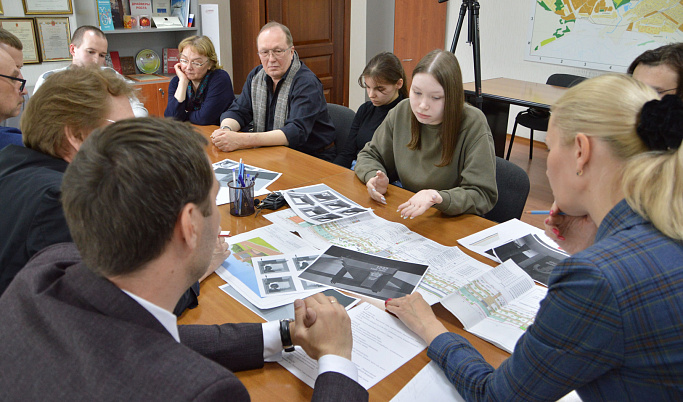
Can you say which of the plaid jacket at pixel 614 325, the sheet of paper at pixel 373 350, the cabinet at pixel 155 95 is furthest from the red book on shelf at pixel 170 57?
the plaid jacket at pixel 614 325

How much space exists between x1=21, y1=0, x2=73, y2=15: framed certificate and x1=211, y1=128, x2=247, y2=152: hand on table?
219 cm

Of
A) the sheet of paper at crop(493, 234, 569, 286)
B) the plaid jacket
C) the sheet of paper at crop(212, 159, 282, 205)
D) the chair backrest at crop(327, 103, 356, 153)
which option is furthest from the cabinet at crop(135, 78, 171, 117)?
the plaid jacket

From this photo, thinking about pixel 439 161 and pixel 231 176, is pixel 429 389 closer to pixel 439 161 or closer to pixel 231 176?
pixel 439 161

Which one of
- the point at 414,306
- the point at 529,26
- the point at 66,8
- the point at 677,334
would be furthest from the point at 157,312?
the point at 529,26

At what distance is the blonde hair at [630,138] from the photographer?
812 mm

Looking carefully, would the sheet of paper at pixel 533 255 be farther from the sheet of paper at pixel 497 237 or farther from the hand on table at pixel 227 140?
the hand on table at pixel 227 140

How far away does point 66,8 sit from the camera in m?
3.78

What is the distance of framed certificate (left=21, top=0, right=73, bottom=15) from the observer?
366 centimetres

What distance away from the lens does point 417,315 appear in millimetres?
1178

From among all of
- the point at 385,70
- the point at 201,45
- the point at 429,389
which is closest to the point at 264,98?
the point at 201,45

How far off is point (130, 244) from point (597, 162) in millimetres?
825

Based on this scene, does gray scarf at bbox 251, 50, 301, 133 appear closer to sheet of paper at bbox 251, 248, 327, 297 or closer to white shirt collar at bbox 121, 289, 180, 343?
sheet of paper at bbox 251, 248, 327, 297

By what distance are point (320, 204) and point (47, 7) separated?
3151mm

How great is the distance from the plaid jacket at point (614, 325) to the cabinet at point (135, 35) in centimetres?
404
